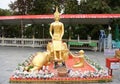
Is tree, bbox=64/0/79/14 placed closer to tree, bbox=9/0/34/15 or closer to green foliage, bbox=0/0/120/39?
green foliage, bbox=0/0/120/39

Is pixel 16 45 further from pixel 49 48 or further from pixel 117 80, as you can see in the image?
pixel 117 80

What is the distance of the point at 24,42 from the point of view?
70.2 ft

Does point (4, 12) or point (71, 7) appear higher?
point (71, 7)

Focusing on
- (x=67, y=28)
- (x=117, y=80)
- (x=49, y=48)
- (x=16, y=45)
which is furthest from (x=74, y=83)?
(x=67, y=28)

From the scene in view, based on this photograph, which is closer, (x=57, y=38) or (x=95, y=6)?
(x=57, y=38)

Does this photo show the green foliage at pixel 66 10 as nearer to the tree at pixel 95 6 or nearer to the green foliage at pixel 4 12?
the tree at pixel 95 6

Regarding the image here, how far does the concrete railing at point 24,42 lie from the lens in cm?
2083

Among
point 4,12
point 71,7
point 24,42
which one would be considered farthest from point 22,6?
point 24,42

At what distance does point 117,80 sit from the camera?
901cm

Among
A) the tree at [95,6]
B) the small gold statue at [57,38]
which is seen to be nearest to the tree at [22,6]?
the tree at [95,6]

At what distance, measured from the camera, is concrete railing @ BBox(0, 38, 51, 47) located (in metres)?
20.8

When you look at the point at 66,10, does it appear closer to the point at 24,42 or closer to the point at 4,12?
the point at 24,42

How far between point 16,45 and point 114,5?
838 cm

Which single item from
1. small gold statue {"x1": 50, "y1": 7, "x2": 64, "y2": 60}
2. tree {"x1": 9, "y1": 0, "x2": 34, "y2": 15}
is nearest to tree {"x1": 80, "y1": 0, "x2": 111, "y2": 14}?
tree {"x1": 9, "y1": 0, "x2": 34, "y2": 15}
